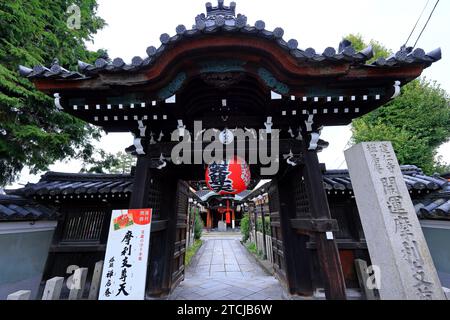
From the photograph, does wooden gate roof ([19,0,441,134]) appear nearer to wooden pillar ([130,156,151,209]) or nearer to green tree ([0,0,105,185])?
wooden pillar ([130,156,151,209])

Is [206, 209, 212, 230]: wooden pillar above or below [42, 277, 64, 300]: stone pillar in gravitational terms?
above

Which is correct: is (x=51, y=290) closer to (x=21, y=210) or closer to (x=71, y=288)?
(x=71, y=288)

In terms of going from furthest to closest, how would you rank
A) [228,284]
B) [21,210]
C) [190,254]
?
1. [190,254]
2. [228,284]
3. [21,210]

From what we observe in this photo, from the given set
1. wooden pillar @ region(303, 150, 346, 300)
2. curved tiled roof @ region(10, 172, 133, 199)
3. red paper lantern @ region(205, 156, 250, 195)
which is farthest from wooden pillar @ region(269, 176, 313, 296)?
curved tiled roof @ region(10, 172, 133, 199)

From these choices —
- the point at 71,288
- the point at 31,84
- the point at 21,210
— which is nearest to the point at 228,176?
the point at 71,288

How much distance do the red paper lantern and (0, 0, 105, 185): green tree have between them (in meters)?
7.41

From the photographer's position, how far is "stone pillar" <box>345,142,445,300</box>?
2565 mm

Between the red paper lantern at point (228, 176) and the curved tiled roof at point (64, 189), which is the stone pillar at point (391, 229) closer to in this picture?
the red paper lantern at point (228, 176)

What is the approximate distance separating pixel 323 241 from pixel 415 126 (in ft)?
51.2

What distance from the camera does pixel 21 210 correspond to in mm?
5070

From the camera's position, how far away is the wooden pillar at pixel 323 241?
356cm

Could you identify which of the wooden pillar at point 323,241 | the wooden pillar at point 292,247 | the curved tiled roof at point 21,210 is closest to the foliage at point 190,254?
the wooden pillar at point 292,247

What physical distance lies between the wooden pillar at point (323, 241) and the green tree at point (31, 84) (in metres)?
9.15

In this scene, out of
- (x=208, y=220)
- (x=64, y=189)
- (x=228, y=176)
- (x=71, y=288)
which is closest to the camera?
(x=228, y=176)
